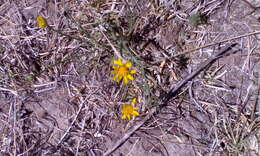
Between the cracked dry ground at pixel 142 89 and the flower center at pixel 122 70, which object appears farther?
the cracked dry ground at pixel 142 89

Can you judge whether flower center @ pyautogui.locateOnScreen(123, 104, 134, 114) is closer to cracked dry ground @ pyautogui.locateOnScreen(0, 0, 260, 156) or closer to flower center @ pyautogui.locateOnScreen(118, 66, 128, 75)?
cracked dry ground @ pyautogui.locateOnScreen(0, 0, 260, 156)

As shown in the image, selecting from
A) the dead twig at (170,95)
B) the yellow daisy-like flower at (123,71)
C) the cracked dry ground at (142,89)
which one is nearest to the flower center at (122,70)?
the yellow daisy-like flower at (123,71)

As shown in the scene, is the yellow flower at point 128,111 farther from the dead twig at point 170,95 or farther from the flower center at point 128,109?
the dead twig at point 170,95

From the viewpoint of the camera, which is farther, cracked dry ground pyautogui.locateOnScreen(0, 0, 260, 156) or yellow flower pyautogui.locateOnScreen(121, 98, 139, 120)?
cracked dry ground pyautogui.locateOnScreen(0, 0, 260, 156)

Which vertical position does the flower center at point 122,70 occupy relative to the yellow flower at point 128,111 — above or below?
above

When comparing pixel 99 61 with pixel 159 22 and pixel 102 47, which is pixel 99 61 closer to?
pixel 102 47

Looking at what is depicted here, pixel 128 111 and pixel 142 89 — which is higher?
pixel 142 89

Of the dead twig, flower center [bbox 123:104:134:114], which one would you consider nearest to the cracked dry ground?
the dead twig

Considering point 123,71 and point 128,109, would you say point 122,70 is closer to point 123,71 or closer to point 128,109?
point 123,71

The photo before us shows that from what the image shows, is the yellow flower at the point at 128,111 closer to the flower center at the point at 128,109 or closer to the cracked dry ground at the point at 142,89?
the flower center at the point at 128,109

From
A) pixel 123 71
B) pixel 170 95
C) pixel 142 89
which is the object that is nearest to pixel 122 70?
pixel 123 71

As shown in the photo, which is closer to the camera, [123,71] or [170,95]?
[123,71]

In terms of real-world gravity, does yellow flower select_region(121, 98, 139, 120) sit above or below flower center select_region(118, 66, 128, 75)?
below
